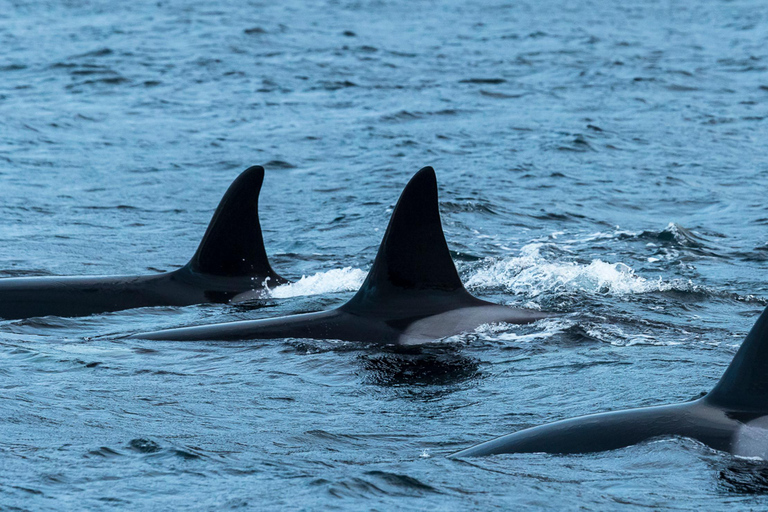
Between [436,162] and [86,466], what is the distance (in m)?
16.2

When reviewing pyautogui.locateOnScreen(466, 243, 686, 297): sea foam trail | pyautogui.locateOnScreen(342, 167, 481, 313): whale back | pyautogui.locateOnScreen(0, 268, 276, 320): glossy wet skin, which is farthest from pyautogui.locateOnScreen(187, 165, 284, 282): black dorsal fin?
pyautogui.locateOnScreen(466, 243, 686, 297): sea foam trail

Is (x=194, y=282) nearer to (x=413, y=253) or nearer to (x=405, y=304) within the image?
(x=405, y=304)

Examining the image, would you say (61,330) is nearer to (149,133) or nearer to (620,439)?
(620,439)

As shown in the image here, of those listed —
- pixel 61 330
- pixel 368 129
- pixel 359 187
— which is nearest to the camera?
pixel 61 330

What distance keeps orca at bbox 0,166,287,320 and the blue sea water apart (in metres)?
0.34

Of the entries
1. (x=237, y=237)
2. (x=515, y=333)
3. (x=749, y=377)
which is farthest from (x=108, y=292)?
(x=749, y=377)

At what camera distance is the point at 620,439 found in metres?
7.00

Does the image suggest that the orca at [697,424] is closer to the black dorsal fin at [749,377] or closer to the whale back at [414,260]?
the black dorsal fin at [749,377]

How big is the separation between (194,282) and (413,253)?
3.47m

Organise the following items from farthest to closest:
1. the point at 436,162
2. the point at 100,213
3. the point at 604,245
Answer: the point at 436,162
the point at 100,213
the point at 604,245

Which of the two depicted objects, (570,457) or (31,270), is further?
(31,270)

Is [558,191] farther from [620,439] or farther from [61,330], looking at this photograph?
[620,439]

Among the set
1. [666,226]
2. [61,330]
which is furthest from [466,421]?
[666,226]

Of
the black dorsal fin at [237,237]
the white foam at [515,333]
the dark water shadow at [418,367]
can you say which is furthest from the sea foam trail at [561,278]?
the dark water shadow at [418,367]
